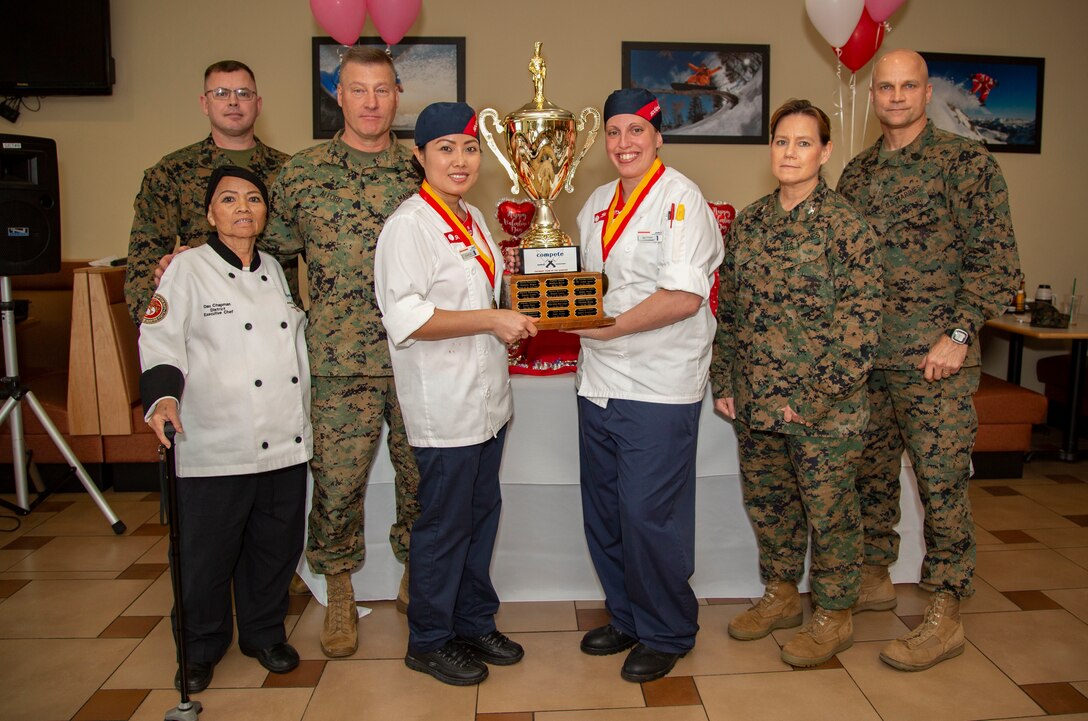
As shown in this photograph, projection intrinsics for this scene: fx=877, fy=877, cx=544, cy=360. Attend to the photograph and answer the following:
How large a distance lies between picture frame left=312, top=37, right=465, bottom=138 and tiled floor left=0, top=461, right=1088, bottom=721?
9.53 ft

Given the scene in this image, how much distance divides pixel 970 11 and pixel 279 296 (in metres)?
4.75

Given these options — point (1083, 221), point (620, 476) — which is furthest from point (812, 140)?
point (1083, 221)

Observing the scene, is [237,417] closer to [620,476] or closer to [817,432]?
[620,476]

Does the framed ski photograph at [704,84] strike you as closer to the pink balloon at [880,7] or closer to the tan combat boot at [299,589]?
the pink balloon at [880,7]

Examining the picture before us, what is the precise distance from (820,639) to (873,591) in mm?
419

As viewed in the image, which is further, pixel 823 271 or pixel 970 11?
pixel 970 11

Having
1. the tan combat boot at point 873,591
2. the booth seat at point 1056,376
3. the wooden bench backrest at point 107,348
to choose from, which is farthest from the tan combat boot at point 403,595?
the booth seat at point 1056,376

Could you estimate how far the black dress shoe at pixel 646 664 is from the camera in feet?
7.97

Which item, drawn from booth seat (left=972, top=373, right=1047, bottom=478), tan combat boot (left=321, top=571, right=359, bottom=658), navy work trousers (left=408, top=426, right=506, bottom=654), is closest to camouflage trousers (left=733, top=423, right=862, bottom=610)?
navy work trousers (left=408, top=426, right=506, bottom=654)

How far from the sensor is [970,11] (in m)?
5.25

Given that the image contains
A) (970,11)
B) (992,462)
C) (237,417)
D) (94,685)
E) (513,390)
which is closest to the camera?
(237,417)

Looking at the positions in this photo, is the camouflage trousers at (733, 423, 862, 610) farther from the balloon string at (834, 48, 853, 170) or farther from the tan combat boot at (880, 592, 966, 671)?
the balloon string at (834, 48, 853, 170)

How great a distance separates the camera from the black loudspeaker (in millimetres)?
3400

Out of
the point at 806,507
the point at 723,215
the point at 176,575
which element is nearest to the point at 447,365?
the point at 176,575
